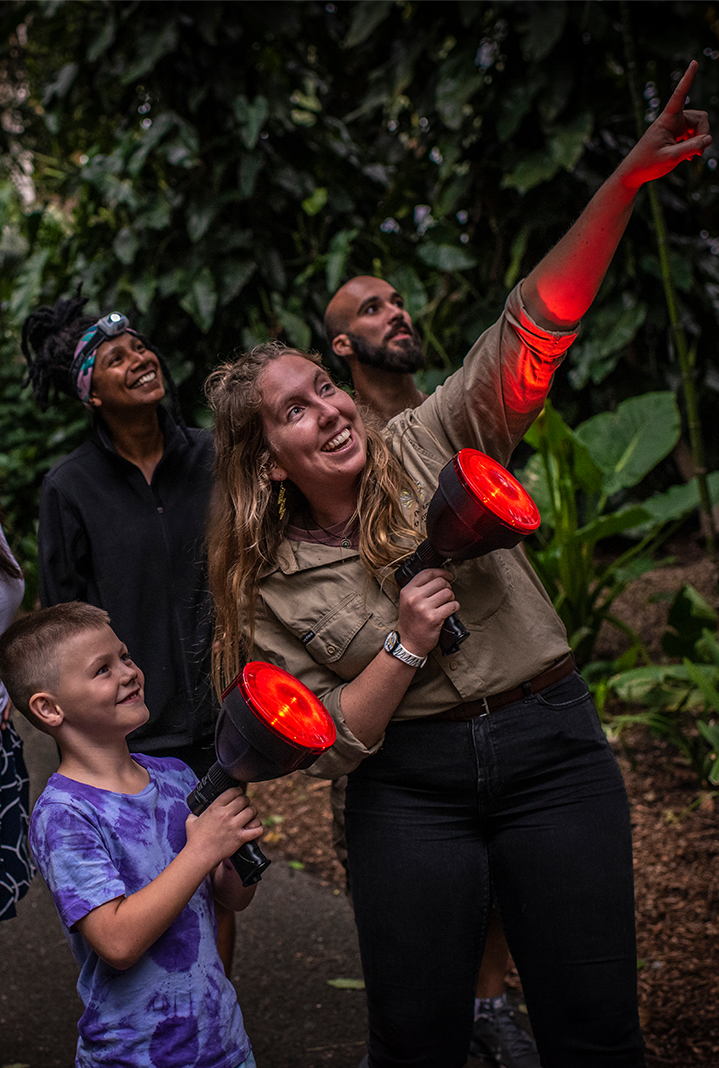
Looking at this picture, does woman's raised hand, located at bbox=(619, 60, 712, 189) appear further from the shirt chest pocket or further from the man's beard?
the man's beard

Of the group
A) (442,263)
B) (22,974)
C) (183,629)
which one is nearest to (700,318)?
(442,263)

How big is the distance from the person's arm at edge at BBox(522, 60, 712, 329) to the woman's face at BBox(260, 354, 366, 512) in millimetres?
417

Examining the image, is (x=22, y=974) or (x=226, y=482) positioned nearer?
(x=226, y=482)

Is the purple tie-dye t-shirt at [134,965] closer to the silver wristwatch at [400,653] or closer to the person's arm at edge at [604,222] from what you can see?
the silver wristwatch at [400,653]

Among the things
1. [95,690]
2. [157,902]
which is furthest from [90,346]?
[157,902]

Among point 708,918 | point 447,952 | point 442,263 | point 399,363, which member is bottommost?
point 708,918

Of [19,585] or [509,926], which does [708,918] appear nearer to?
[509,926]

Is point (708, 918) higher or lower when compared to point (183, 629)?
lower

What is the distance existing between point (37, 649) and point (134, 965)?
0.57 m

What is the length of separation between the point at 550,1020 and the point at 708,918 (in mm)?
1542

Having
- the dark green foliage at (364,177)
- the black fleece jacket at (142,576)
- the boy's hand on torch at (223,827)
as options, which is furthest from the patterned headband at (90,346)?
the dark green foliage at (364,177)

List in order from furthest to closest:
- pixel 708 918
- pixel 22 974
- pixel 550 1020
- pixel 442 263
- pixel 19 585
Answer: pixel 442 263, pixel 22 974, pixel 708 918, pixel 19 585, pixel 550 1020

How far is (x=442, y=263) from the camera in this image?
4832 millimetres

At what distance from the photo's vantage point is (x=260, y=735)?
1.37 m
